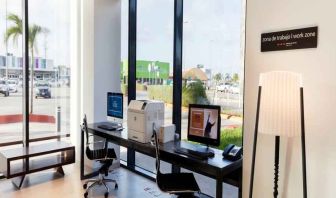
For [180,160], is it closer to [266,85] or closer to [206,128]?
[206,128]

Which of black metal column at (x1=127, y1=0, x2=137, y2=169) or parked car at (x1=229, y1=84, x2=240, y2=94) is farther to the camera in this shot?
black metal column at (x1=127, y1=0, x2=137, y2=169)

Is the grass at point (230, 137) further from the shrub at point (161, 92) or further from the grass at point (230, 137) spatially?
the shrub at point (161, 92)

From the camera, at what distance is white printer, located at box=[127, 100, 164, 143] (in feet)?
10.1

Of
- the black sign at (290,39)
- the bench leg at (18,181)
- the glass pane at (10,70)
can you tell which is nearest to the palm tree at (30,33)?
the glass pane at (10,70)

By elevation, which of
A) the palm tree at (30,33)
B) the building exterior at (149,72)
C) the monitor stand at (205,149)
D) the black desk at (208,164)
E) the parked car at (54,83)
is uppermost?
the palm tree at (30,33)

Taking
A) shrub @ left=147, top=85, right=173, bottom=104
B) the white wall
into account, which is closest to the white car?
the white wall

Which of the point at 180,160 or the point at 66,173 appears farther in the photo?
the point at 66,173

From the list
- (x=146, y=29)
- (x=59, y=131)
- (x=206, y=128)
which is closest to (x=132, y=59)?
(x=146, y=29)

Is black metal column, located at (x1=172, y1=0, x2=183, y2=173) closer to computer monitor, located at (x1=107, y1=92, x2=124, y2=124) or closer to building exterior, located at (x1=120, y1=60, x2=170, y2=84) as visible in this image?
building exterior, located at (x1=120, y1=60, x2=170, y2=84)

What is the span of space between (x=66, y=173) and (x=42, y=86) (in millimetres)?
1571

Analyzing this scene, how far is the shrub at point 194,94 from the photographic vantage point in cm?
355

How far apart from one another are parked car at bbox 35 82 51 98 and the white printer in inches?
84.4

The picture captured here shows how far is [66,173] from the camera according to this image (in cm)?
422

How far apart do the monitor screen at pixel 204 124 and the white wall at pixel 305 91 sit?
1.12ft
